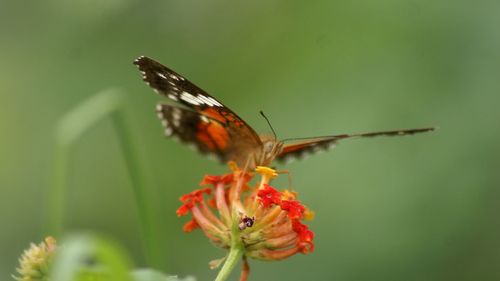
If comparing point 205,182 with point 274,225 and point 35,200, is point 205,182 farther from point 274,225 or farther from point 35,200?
point 35,200

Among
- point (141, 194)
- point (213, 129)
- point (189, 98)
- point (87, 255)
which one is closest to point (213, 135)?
point (213, 129)

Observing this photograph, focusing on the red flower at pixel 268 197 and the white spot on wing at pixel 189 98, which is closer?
the red flower at pixel 268 197

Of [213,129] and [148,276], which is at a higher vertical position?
[213,129]

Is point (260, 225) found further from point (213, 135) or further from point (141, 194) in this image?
point (213, 135)

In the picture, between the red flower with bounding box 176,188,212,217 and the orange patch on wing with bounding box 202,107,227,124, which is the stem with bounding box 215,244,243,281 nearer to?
the red flower with bounding box 176,188,212,217

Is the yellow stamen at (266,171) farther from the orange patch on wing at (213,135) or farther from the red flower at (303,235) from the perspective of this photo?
the orange patch on wing at (213,135)

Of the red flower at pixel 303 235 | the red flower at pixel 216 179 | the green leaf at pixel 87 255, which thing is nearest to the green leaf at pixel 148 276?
the green leaf at pixel 87 255

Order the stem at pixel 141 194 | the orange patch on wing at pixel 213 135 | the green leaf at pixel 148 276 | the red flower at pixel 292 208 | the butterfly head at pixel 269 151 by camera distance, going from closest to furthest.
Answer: the green leaf at pixel 148 276 < the stem at pixel 141 194 < the red flower at pixel 292 208 < the butterfly head at pixel 269 151 < the orange patch on wing at pixel 213 135
